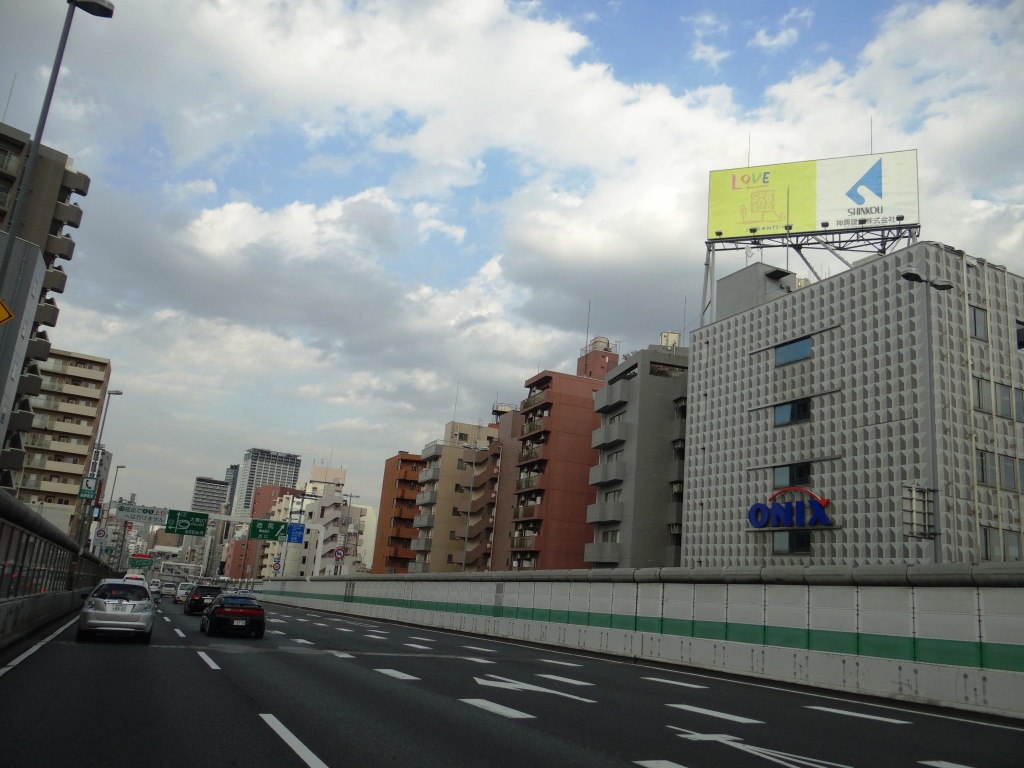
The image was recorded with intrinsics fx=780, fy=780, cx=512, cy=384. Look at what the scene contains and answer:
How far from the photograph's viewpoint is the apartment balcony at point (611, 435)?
57.3 metres

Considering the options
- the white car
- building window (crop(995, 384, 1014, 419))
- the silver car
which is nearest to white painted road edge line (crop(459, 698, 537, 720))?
the silver car

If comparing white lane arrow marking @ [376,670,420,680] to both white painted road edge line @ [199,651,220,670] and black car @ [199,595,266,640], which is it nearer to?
white painted road edge line @ [199,651,220,670]

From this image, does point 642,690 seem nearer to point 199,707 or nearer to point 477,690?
point 477,690

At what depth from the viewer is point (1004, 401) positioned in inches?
1422

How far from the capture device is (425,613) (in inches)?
1763

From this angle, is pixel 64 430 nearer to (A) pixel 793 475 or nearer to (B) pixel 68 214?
(B) pixel 68 214

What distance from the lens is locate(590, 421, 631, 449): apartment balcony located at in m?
57.3

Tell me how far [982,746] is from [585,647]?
1855cm

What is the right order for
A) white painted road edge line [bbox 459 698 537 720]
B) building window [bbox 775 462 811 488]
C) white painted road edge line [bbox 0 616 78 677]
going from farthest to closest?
building window [bbox 775 462 811 488]
white painted road edge line [bbox 0 616 78 677]
white painted road edge line [bbox 459 698 537 720]

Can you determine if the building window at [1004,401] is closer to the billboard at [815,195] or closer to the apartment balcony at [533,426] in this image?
the billboard at [815,195]

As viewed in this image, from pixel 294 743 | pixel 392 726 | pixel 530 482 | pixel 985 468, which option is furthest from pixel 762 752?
pixel 530 482

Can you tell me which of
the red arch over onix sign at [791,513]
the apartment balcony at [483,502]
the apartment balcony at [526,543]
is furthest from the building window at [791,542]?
the apartment balcony at [483,502]

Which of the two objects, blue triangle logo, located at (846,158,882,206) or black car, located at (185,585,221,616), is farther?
blue triangle logo, located at (846,158,882,206)

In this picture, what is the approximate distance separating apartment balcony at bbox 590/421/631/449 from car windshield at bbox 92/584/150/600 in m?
40.6
